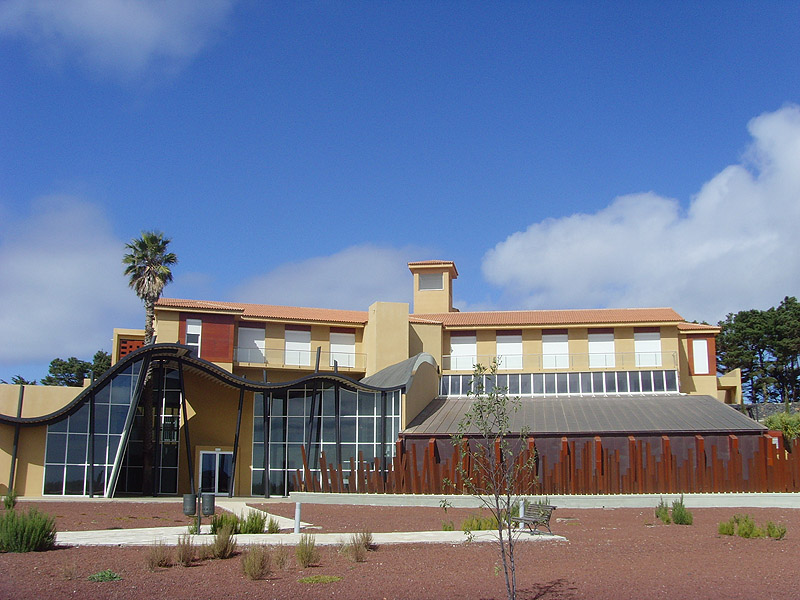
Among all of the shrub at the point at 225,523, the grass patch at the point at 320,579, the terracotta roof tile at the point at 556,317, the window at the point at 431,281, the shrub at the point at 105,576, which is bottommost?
the grass patch at the point at 320,579

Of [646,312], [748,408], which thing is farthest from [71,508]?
[748,408]

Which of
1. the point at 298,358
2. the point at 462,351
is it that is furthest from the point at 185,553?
the point at 462,351

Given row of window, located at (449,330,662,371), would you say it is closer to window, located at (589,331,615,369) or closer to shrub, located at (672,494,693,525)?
window, located at (589,331,615,369)

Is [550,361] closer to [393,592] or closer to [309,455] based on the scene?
[309,455]

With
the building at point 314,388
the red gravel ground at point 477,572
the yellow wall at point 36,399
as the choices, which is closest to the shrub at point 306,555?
the red gravel ground at point 477,572

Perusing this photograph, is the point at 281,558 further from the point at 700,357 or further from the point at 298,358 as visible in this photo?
the point at 700,357

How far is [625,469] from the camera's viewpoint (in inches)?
1146

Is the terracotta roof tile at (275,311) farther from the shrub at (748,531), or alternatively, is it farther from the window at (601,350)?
the shrub at (748,531)

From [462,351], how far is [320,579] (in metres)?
30.4

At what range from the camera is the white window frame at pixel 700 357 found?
133 feet

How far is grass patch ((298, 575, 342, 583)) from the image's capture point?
38.8ft

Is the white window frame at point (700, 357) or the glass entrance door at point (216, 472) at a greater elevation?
the white window frame at point (700, 357)

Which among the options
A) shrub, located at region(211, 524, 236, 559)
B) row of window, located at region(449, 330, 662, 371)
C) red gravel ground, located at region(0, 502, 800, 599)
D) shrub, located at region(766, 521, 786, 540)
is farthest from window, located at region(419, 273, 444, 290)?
shrub, located at region(211, 524, 236, 559)

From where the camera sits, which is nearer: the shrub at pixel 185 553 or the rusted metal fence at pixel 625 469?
the shrub at pixel 185 553
